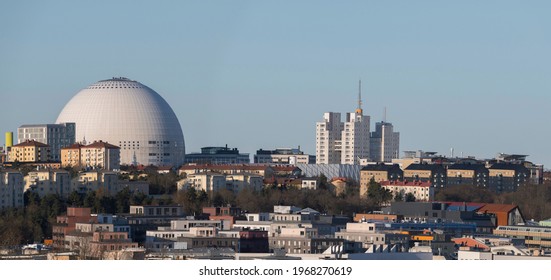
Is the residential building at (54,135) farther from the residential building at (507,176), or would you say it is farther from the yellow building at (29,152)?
the residential building at (507,176)

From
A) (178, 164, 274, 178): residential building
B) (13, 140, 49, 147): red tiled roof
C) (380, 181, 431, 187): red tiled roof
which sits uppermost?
(13, 140, 49, 147): red tiled roof

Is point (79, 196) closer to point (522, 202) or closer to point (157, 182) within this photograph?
point (157, 182)

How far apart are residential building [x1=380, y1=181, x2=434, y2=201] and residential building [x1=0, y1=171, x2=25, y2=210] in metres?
14.7

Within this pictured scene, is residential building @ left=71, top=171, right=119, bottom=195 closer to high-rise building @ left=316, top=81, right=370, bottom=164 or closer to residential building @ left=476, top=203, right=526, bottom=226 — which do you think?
residential building @ left=476, top=203, right=526, bottom=226

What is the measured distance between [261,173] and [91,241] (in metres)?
32.4

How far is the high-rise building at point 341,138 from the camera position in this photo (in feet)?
283

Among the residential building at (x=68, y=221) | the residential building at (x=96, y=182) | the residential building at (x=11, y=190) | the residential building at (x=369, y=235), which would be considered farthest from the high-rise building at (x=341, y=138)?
the residential building at (x=369, y=235)

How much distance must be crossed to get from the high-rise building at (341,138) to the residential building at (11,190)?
38841mm

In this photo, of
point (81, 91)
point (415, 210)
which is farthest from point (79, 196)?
point (81, 91)

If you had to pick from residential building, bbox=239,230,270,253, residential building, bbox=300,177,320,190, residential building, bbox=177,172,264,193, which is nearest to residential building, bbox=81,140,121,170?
residential building, bbox=177,172,264,193

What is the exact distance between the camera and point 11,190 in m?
47.4

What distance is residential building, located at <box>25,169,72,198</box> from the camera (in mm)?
50953

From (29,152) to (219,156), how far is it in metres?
18.3
